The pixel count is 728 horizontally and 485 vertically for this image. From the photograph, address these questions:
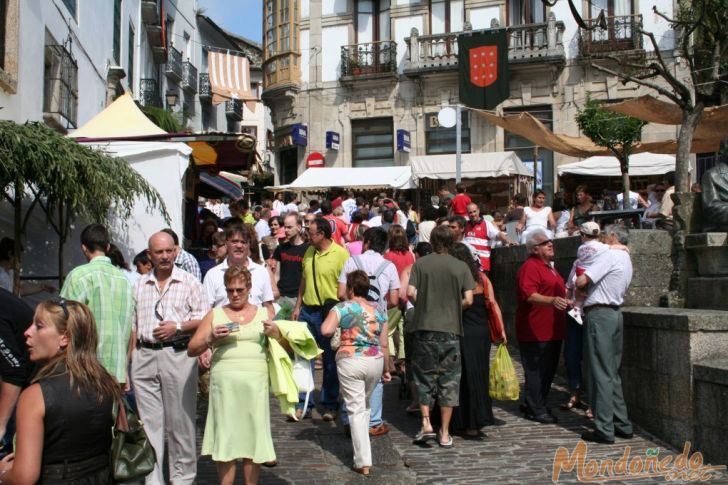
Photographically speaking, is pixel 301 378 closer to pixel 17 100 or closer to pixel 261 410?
pixel 261 410

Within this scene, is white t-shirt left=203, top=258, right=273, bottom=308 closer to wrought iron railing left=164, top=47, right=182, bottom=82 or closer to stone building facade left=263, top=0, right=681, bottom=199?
stone building facade left=263, top=0, right=681, bottom=199

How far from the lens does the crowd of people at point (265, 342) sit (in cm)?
359

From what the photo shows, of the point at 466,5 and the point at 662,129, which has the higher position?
the point at 466,5

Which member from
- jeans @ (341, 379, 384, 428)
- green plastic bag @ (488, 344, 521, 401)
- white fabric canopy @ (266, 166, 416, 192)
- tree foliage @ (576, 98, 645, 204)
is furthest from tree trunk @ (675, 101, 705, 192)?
white fabric canopy @ (266, 166, 416, 192)

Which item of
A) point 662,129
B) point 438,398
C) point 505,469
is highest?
point 662,129

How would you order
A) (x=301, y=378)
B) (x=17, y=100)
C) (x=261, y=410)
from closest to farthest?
(x=261, y=410), (x=301, y=378), (x=17, y=100)

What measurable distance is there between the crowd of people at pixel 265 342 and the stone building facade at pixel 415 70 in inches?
698

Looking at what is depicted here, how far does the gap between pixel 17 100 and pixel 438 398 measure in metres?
8.83

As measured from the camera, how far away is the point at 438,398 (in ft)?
23.9

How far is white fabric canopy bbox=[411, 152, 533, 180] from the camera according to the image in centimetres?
2273

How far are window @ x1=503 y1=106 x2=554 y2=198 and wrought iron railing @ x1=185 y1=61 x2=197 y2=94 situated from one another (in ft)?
41.8

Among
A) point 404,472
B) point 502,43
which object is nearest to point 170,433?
point 404,472

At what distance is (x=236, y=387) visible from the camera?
17.7 feet

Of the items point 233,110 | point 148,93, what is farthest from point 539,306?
point 233,110
